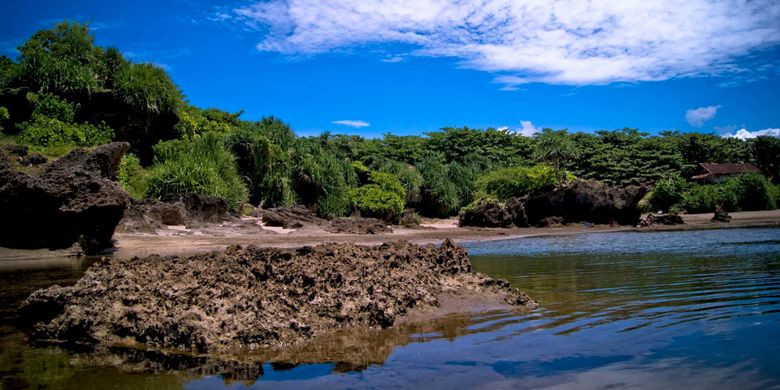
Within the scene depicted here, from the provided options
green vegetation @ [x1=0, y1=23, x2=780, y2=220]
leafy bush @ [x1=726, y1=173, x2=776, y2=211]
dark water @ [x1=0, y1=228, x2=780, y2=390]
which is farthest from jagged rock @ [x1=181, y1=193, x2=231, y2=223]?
leafy bush @ [x1=726, y1=173, x2=776, y2=211]

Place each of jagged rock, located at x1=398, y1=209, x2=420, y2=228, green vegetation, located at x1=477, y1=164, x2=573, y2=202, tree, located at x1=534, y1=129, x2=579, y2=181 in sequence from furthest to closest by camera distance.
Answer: tree, located at x1=534, y1=129, x2=579, y2=181 < green vegetation, located at x1=477, y1=164, x2=573, y2=202 < jagged rock, located at x1=398, y1=209, x2=420, y2=228

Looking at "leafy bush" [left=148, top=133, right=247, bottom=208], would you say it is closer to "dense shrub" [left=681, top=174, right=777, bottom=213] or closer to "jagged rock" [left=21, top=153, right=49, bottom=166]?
"jagged rock" [left=21, top=153, right=49, bottom=166]

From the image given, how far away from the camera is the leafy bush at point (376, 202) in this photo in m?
32.3

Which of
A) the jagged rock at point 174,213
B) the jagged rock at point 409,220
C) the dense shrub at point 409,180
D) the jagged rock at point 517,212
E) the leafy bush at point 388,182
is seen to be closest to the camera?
the jagged rock at point 174,213

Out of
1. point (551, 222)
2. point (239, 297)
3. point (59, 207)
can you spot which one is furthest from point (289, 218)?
point (239, 297)

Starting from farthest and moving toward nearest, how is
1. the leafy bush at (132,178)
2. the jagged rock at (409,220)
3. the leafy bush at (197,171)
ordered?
the jagged rock at (409,220) → the leafy bush at (132,178) → the leafy bush at (197,171)

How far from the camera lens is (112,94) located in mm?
28469

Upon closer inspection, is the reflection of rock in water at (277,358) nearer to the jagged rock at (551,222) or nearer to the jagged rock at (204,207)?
the jagged rock at (204,207)

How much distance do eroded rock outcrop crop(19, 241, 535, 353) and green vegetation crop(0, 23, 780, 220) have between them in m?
13.9

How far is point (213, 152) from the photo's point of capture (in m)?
26.6

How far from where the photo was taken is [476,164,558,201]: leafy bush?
1486 inches

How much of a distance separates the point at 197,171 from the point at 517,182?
895 inches

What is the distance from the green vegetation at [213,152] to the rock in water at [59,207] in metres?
4.06

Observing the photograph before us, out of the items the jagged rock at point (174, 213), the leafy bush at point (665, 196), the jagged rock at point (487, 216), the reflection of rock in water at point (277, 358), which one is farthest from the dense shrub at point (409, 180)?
the reflection of rock in water at point (277, 358)
